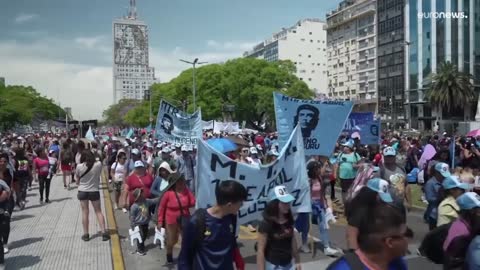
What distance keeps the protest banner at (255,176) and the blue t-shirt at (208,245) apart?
4.30 ft

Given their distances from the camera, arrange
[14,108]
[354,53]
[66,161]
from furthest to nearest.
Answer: [354,53] < [14,108] < [66,161]

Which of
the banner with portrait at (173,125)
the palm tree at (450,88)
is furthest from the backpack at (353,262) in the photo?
the palm tree at (450,88)

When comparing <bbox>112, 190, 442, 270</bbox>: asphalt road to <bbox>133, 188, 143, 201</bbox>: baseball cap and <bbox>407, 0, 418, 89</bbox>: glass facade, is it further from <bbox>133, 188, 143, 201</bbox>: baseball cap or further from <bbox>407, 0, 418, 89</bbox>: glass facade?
<bbox>407, 0, 418, 89</bbox>: glass facade

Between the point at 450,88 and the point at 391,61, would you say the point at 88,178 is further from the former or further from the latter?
the point at 391,61

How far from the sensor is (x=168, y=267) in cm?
732

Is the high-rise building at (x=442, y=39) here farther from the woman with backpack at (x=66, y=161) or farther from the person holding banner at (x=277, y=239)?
the person holding banner at (x=277, y=239)

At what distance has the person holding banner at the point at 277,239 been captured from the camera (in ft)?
15.0

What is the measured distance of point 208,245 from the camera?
383cm

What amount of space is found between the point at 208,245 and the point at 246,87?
Answer: 52.6m

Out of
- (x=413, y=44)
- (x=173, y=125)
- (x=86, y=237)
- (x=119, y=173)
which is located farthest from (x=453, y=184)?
(x=413, y=44)

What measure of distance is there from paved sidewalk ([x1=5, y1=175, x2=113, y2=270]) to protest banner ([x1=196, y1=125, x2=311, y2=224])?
9.69ft

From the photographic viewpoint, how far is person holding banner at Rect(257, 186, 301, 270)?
456 cm

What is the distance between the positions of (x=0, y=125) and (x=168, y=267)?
57.9 m

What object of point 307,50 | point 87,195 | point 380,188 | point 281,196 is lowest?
point 87,195
